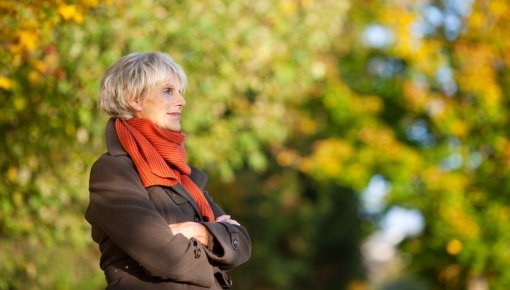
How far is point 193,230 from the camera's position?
310 centimetres

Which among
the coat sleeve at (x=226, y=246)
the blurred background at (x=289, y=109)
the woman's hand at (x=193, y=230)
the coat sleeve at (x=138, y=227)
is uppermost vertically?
the blurred background at (x=289, y=109)

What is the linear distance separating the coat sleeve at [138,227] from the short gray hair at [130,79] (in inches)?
8.3

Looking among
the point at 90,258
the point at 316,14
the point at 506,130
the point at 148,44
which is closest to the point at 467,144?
the point at 506,130

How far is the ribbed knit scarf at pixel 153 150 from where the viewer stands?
3088 mm

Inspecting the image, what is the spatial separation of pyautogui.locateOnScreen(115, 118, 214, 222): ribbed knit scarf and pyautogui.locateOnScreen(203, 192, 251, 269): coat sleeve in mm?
211

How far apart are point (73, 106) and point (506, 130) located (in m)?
7.32

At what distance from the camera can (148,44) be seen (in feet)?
26.7

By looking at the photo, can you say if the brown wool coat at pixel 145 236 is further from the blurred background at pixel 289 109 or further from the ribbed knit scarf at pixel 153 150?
the blurred background at pixel 289 109

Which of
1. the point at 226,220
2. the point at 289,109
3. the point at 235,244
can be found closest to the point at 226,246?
the point at 235,244

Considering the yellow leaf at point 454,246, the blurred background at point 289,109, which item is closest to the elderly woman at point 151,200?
the blurred background at point 289,109

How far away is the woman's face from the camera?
3201 mm

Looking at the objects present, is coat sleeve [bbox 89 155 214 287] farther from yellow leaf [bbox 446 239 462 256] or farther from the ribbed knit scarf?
yellow leaf [bbox 446 239 462 256]

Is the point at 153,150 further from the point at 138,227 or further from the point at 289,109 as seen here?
the point at 289,109

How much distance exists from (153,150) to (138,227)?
0.29 meters
